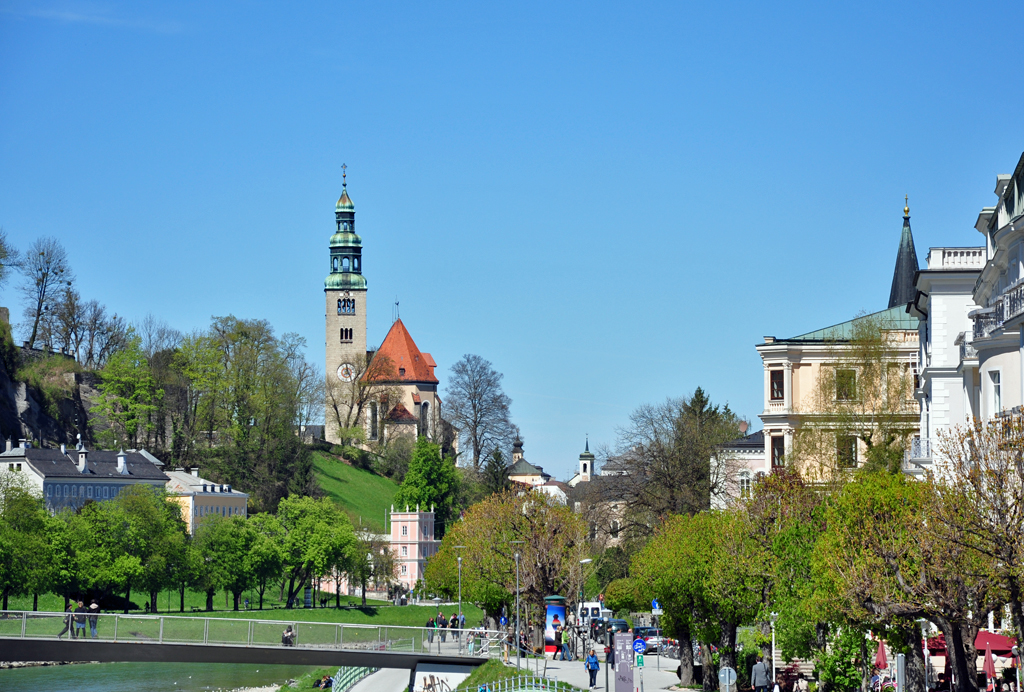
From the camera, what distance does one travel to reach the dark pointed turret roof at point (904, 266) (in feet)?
258

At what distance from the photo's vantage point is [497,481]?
10912cm

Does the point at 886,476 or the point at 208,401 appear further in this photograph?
the point at 208,401

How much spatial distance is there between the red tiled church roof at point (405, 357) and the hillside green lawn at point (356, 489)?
1183 inches

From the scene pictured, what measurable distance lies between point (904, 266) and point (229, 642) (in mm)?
48903

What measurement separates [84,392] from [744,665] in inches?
3182

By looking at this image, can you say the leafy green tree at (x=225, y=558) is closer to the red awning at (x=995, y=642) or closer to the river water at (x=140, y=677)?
the river water at (x=140, y=677)

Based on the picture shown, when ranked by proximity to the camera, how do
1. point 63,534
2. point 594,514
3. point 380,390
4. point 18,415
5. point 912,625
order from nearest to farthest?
point 912,625, point 63,534, point 594,514, point 18,415, point 380,390

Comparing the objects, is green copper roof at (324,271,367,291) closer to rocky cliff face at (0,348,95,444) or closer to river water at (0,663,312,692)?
rocky cliff face at (0,348,95,444)

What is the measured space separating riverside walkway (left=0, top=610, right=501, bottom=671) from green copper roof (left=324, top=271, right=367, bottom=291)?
12260 centimetres

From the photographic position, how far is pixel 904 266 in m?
79.7

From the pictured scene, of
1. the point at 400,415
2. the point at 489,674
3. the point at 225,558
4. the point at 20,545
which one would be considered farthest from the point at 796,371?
the point at 400,415

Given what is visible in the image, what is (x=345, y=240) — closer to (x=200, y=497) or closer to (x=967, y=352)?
(x=200, y=497)

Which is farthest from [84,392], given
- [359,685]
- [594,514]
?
[359,685]

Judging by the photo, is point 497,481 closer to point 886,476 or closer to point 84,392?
point 84,392
